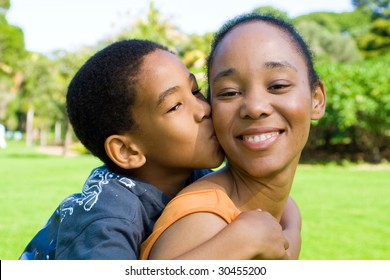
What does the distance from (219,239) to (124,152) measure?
2.23ft

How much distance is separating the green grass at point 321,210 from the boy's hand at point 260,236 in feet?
11.8

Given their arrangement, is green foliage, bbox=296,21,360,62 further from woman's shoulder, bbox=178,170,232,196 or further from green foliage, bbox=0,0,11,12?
woman's shoulder, bbox=178,170,232,196

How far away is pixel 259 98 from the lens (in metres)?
1.89

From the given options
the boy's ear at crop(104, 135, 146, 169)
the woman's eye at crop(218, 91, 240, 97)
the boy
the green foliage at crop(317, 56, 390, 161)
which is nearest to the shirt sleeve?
the boy

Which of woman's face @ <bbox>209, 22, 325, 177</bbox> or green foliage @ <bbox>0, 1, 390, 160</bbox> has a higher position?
woman's face @ <bbox>209, 22, 325, 177</bbox>

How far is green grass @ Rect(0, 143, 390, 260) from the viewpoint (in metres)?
5.62

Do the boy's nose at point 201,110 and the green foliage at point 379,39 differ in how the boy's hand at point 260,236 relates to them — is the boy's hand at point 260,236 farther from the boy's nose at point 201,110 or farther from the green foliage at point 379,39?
the green foliage at point 379,39

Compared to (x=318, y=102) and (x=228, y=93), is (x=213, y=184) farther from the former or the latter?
(x=318, y=102)

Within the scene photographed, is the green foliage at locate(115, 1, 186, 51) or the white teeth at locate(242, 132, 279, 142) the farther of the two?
the green foliage at locate(115, 1, 186, 51)

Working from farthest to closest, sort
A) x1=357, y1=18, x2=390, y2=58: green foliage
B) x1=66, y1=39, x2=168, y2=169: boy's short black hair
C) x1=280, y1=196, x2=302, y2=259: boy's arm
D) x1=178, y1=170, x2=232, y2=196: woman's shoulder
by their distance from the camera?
x1=357, y1=18, x2=390, y2=58: green foliage → x1=280, y1=196, x2=302, y2=259: boy's arm → x1=66, y1=39, x2=168, y2=169: boy's short black hair → x1=178, y1=170, x2=232, y2=196: woman's shoulder

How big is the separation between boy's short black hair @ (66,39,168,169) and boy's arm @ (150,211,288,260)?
1.94ft

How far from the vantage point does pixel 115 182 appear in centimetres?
201

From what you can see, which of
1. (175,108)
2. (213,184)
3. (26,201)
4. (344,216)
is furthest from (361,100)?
(213,184)
